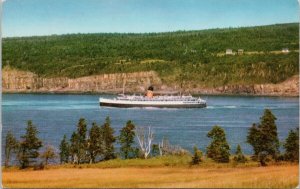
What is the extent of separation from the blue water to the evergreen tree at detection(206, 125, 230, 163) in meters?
0.18

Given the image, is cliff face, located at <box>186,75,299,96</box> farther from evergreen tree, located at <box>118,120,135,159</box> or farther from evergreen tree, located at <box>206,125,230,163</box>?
evergreen tree, located at <box>118,120,135,159</box>

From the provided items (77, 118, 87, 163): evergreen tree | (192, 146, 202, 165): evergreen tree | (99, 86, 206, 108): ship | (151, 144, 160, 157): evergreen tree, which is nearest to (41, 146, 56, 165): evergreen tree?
(77, 118, 87, 163): evergreen tree

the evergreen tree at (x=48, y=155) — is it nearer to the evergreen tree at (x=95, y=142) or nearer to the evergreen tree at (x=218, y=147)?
the evergreen tree at (x=95, y=142)

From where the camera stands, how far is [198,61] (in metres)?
15.9

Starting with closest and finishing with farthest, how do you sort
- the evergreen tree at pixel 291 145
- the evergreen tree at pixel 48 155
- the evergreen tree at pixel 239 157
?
the evergreen tree at pixel 291 145
the evergreen tree at pixel 239 157
the evergreen tree at pixel 48 155

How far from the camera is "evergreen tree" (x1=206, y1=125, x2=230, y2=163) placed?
48.4ft

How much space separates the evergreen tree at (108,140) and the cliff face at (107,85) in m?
1.38

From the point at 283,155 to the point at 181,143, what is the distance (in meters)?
1.99

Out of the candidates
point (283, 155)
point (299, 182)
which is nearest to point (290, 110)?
point (283, 155)

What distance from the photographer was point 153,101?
60.4ft

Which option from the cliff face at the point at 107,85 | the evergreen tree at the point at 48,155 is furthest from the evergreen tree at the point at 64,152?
the cliff face at the point at 107,85

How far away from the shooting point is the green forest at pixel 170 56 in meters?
15.3

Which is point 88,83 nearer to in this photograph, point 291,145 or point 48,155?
point 48,155

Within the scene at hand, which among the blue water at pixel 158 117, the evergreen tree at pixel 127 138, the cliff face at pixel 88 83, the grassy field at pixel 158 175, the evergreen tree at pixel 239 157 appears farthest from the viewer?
the cliff face at pixel 88 83
